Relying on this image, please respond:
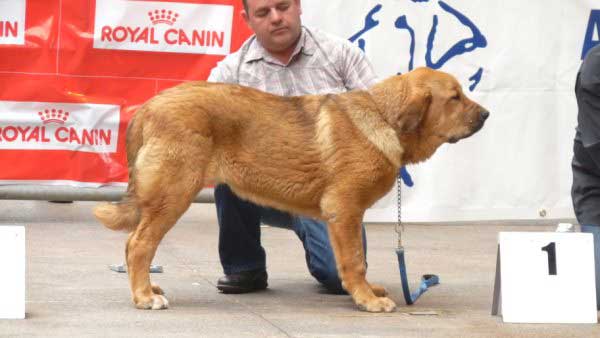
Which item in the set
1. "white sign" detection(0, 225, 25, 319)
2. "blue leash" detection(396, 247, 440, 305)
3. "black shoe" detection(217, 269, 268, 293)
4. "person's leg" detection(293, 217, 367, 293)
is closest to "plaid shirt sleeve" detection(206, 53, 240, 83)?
"person's leg" detection(293, 217, 367, 293)

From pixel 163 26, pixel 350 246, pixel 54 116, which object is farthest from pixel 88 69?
pixel 350 246

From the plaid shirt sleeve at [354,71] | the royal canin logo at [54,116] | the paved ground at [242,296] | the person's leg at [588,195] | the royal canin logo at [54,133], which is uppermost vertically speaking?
the plaid shirt sleeve at [354,71]

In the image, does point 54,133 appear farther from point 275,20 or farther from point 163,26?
point 275,20

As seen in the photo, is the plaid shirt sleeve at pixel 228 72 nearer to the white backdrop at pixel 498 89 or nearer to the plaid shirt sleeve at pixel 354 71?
the plaid shirt sleeve at pixel 354 71

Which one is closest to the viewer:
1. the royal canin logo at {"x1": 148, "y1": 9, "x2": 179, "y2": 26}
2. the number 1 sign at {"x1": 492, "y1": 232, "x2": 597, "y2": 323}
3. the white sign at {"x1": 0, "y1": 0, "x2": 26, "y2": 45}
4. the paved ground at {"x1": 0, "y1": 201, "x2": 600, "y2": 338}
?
the paved ground at {"x1": 0, "y1": 201, "x2": 600, "y2": 338}

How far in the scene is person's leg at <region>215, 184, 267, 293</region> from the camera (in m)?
6.69

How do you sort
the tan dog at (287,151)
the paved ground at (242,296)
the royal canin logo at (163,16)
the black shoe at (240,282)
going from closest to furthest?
the paved ground at (242,296)
the tan dog at (287,151)
the black shoe at (240,282)
the royal canin logo at (163,16)

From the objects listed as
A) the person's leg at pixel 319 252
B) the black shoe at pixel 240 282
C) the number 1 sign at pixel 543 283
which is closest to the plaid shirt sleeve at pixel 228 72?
the person's leg at pixel 319 252

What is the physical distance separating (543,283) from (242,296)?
5.36 feet

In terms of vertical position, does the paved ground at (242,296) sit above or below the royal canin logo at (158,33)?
below

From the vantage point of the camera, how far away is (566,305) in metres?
5.80

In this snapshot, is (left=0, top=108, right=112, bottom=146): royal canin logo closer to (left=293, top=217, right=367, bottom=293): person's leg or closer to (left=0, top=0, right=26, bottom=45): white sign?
(left=0, top=0, right=26, bottom=45): white sign

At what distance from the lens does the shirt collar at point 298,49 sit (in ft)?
21.9

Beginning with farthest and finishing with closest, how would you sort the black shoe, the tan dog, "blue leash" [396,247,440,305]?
the black shoe, "blue leash" [396,247,440,305], the tan dog
